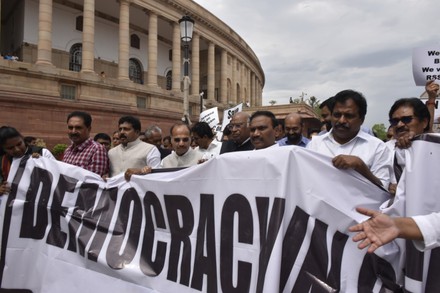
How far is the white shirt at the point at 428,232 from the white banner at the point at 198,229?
58 centimetres

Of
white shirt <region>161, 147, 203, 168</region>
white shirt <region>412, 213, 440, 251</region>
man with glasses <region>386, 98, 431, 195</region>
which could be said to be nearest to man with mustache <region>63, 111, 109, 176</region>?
white shirt <region>161, 147, 203, 168</region>

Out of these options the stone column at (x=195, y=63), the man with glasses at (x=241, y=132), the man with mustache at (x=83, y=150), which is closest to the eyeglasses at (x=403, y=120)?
the man with glasses at (x=241, y=132)

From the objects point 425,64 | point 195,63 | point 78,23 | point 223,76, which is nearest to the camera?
point 425,64

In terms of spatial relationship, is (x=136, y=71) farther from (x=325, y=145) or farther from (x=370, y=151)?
(x=370, y=151)

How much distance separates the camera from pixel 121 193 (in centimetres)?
346

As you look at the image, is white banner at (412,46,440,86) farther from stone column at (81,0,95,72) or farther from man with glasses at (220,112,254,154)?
stone column at (81,0,95,72)

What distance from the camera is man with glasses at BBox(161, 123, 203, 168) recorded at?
13.7 feet

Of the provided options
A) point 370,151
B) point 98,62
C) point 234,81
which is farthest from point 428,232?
point 234,81

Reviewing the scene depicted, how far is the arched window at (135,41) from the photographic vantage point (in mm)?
28664

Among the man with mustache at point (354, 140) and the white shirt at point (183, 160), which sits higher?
the man with mustache at point (354, 140)

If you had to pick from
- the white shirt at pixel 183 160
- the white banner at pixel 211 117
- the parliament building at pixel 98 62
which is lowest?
the white shirt at pixel 183 160

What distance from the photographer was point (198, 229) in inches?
111

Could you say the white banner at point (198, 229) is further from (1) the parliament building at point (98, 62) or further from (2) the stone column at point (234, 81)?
(2) the stone column at point (234, 81)

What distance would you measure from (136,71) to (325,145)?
92.3 feet
